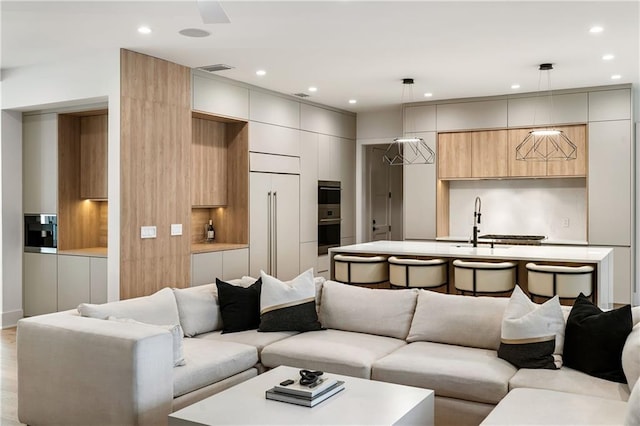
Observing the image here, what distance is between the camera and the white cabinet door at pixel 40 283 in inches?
254

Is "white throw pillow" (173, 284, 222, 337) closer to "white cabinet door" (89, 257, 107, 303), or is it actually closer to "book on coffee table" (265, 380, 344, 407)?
"book on coffee table" (265, 380, 344, 407)

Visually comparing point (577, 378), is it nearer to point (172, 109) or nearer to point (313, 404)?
point (313, 404)

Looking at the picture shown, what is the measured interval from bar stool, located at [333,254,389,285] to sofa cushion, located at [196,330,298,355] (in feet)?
5.61

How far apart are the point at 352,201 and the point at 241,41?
4.63m

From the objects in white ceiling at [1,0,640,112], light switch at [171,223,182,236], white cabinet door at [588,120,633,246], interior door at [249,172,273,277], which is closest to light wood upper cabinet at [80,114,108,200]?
white ceiling at [1,0,640,112]

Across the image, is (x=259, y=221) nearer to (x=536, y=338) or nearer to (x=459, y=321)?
(x=459, y=321)

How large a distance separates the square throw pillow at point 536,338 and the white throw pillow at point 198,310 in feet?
6.90

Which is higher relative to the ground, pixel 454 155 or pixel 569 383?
pixel 454 155

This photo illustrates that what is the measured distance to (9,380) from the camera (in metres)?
4.57

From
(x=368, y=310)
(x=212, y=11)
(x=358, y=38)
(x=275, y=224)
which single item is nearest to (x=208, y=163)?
(x=275, y=224)

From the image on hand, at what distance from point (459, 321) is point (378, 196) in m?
6.14

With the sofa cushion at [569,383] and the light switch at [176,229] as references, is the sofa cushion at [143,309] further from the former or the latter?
the sofa cushion at [569,383]

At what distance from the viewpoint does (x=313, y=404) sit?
2779 mm

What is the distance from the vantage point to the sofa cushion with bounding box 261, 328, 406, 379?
3.66m
